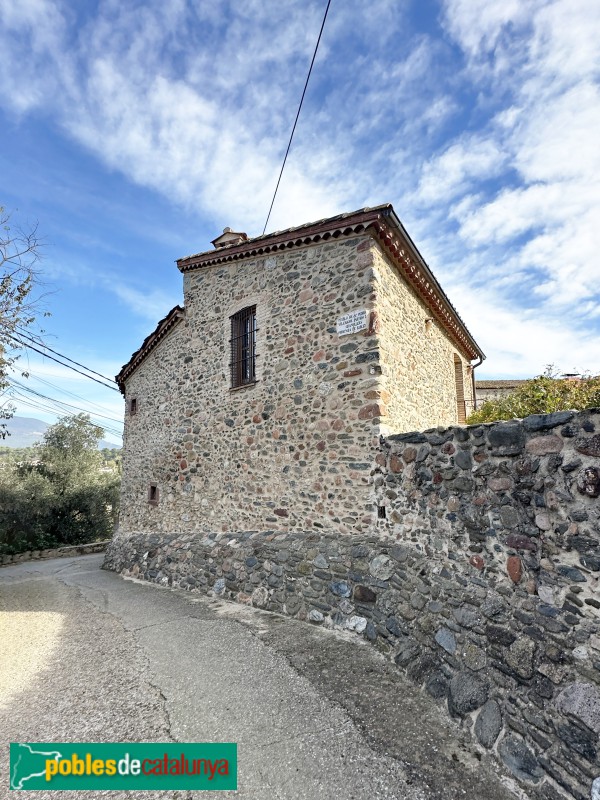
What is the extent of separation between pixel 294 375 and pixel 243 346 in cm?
175

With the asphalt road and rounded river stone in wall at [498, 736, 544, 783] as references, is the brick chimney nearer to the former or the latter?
the asphalt road

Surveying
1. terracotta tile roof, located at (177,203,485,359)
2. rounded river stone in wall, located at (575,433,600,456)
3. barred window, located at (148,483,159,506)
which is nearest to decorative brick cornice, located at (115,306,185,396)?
terracotta tile roof, located at (177,203,485,359)

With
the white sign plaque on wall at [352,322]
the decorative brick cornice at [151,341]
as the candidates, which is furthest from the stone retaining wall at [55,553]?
the white sign plaque on wall at [352,322]

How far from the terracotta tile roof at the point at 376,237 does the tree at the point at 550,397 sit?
10.3 feet

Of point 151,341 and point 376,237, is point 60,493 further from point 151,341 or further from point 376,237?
point 376,237

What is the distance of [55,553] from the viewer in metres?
17.0

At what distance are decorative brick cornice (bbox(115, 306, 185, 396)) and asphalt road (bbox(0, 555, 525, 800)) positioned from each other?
20.9 feet

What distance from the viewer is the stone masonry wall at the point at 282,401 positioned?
621cm

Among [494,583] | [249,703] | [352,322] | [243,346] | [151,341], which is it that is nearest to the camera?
[494,583]

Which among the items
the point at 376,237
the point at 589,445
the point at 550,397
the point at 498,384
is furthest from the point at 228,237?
the point at 498,384

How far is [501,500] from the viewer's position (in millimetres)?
3758

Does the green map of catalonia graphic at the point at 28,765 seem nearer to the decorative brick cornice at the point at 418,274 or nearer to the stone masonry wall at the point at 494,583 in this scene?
the stone masonry wall at the point at 494,583

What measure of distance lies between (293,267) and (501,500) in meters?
5.27

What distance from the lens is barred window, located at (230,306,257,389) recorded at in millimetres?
8023
